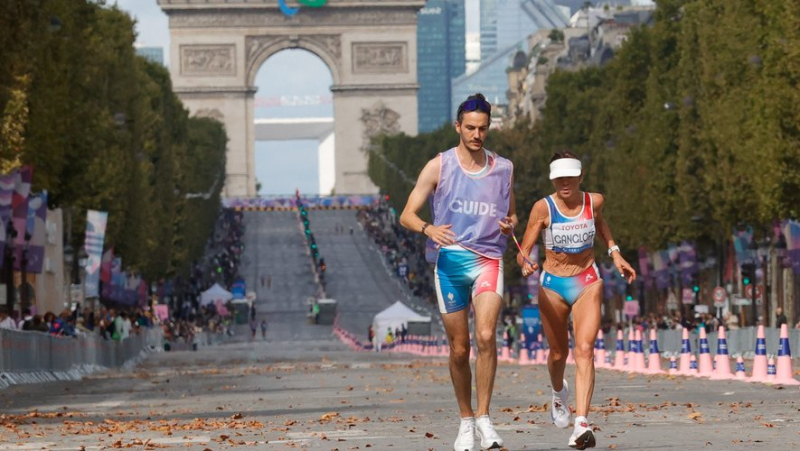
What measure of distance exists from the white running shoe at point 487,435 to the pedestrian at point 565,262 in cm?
138

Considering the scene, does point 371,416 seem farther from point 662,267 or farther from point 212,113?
point 212,113

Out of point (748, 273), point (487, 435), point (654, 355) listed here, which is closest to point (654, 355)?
point (654, 355)

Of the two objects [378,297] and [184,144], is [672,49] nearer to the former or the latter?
[184,144]

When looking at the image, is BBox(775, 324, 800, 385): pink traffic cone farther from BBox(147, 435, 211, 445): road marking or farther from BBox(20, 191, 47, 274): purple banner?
BBox(20, 191, 47, 274): purple banner

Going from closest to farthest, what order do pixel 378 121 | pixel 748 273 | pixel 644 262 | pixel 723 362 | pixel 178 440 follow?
pixel 178 440 < pixel 723 362 < pixel 748 273 < pixel 644 262 < pixel 378 121

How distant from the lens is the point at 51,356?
137 feet

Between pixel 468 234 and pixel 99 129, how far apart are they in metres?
46.3

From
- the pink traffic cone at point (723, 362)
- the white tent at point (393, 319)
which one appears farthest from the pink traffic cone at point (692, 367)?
the white tent at point (393, 319)

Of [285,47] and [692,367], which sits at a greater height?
[285,47]

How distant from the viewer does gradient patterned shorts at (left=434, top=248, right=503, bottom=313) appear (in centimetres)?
1520

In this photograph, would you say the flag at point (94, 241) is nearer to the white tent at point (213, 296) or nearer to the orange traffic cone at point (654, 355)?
the orange traffic cone at point (654, 355)

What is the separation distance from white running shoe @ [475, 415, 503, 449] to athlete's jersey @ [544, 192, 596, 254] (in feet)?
6.25

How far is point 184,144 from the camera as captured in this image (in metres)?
111

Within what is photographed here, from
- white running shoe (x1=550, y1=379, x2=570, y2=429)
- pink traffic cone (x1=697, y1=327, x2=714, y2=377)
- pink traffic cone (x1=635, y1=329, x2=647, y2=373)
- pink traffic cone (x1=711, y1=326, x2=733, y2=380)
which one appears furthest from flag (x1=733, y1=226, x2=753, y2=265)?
white running shoe (x1=550, y1=379, x2=570, y2=429)
